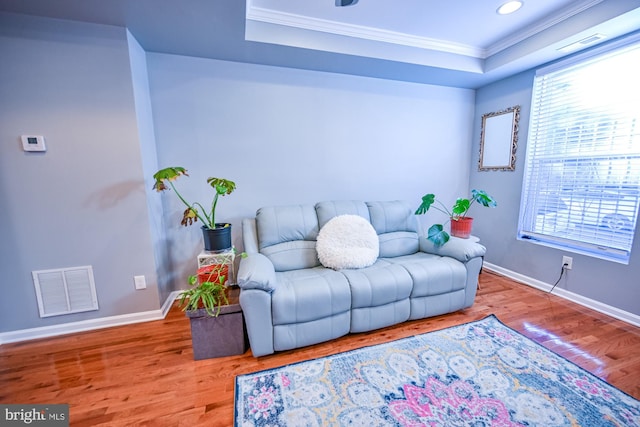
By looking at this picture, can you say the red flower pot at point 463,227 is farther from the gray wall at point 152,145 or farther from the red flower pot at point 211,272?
the red flower pot at point 211,272

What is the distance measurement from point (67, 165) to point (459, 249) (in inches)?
127

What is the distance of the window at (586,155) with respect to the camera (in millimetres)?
2037

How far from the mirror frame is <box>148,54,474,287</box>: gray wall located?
0.30 meters

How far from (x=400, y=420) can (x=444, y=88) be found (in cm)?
340

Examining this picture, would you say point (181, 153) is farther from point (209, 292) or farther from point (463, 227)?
point (463, 227)

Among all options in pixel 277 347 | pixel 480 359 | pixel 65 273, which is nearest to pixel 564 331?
pixel 480 359

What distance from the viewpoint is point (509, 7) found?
1.93 m

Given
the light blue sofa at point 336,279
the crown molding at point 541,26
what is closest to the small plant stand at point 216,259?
the light blue sofa at point 336,279

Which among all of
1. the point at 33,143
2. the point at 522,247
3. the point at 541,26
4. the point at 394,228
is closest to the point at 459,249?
the point at 394,228

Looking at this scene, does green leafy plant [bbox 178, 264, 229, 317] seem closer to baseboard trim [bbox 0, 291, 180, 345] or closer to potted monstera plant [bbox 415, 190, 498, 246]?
baseboard trim [bbox 0, 291, 180, 345]

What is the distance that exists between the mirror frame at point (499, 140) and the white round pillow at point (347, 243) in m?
1.97

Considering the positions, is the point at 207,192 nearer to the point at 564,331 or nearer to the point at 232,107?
the point at 232,107

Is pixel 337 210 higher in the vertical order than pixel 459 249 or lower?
higher

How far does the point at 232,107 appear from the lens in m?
2.40
